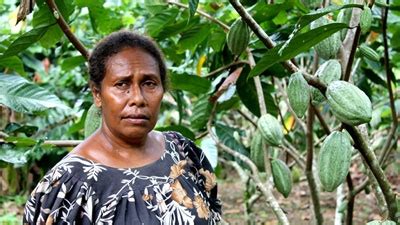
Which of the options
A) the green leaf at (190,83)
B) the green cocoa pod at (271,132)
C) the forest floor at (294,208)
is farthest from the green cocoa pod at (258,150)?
the forest floor at (294,208)

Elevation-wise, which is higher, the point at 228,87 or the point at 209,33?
the point at 209,33

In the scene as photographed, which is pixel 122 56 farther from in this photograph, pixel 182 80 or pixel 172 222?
pixel 182 80

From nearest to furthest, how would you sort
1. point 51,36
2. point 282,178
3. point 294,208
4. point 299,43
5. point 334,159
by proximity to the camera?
point 299,43 → point 334,159 → point 282,178 → point 51,36 → point 294,208

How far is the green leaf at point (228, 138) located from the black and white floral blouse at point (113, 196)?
0.78 meters

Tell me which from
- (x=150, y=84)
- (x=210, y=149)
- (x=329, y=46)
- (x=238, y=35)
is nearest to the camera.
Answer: (x=329, y=46)

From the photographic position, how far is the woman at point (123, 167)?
4.38 feet

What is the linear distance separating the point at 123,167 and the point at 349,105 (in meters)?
0.57

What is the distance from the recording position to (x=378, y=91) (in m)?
4.47

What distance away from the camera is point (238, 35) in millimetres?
1583

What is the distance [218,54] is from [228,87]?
1.14 ft

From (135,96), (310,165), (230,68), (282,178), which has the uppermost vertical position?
(135,96)

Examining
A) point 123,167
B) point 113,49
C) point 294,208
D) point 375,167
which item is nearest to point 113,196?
point 123,167

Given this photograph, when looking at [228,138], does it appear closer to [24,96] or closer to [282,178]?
[282,178]

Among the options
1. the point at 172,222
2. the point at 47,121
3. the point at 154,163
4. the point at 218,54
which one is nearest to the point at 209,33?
the point at 218,54
